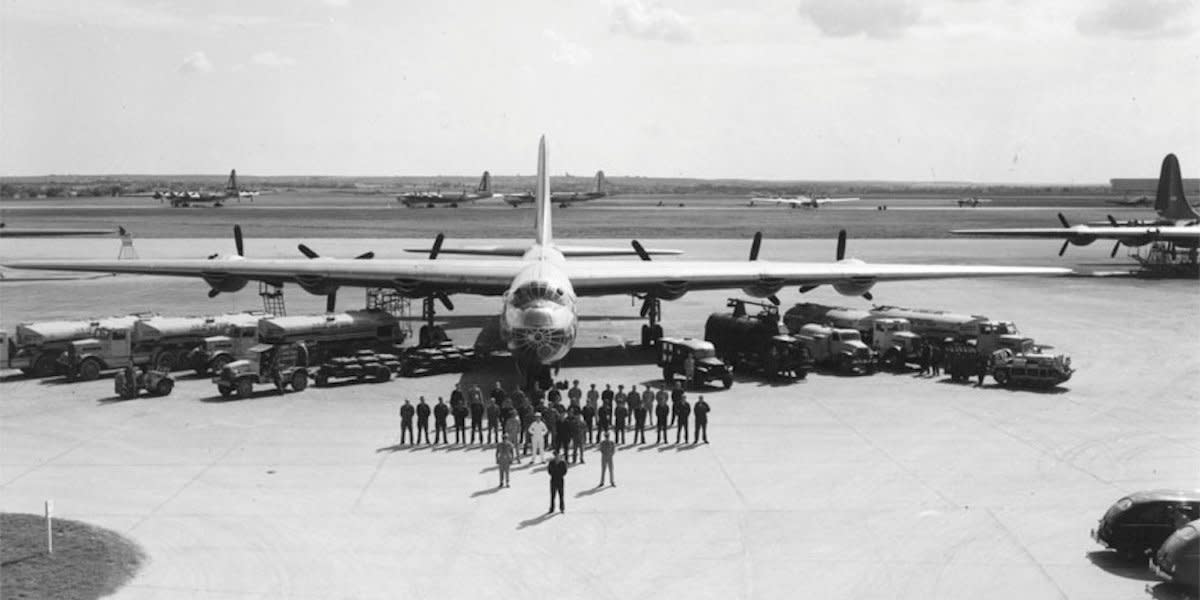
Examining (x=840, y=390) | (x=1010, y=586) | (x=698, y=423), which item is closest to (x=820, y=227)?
(x=840, y=390)

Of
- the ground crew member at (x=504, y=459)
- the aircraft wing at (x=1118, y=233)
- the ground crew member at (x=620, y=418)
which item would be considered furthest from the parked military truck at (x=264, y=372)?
the aircraft wing at (x=1118, y=233)

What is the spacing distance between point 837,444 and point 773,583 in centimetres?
986

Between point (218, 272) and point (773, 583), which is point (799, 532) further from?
point (218, 272)

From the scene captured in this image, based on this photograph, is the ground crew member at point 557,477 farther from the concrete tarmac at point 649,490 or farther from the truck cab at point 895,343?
the truck cab at point 895,343

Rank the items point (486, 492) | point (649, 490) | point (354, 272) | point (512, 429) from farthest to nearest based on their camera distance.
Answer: point (354, 272)
point (512, 429)
point (649, 490)
point (486, 492)

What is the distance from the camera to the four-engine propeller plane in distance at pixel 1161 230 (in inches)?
2771

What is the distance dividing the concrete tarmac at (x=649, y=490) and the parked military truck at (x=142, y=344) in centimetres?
107

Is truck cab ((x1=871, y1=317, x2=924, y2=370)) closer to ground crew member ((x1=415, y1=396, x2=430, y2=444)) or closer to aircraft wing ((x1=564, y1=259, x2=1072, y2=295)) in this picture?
aircraft wing ((x1=564, y1=259, x2=1072, y2=295))

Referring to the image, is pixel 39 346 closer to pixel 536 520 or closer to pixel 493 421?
pixel 493 421

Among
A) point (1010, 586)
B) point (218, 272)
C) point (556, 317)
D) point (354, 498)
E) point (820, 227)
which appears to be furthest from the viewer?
point (820, 227)

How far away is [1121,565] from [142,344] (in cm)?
3112

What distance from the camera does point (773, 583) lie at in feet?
54.5

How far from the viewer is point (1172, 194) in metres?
83.3

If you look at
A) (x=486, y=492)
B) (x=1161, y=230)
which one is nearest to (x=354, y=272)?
(x=486, y=492)
